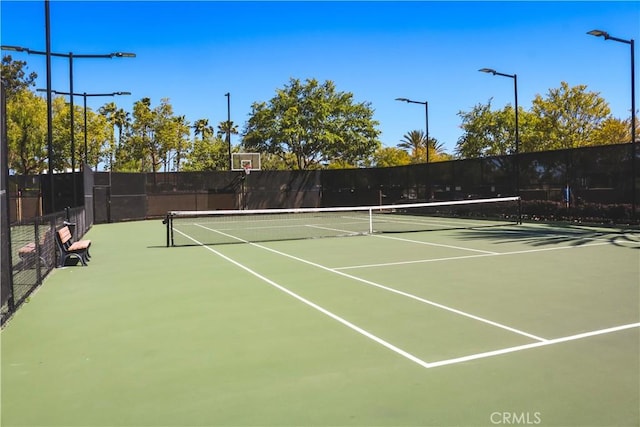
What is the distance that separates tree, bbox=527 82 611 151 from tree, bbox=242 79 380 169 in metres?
13.4

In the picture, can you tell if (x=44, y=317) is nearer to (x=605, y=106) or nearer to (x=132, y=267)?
(x=132, y=267)

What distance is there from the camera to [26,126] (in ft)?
130

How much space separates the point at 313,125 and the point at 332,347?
36.5 meters

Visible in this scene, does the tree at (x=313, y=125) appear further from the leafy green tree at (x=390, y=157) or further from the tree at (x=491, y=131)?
the leafy green tree at (x=390, y=157)

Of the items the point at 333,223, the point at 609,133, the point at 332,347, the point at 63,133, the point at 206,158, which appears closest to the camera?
the point at 332,347

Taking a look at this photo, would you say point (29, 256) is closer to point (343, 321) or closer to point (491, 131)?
point (343, 321)

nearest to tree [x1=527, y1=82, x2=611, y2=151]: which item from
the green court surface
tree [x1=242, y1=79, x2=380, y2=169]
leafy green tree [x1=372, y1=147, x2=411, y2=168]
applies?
tree [x1=242, y1=79, x2=380, y2=169]

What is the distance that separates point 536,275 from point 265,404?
670 cm

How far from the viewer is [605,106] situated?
1593 inches

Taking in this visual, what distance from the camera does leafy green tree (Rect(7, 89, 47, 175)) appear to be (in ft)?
128

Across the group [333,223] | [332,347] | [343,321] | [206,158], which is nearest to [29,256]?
[343,321]

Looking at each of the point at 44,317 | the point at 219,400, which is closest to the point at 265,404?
the point at 219,400

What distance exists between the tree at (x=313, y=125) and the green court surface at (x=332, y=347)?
30.7m

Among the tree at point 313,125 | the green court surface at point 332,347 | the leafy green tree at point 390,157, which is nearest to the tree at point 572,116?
the tree at point 313,125
